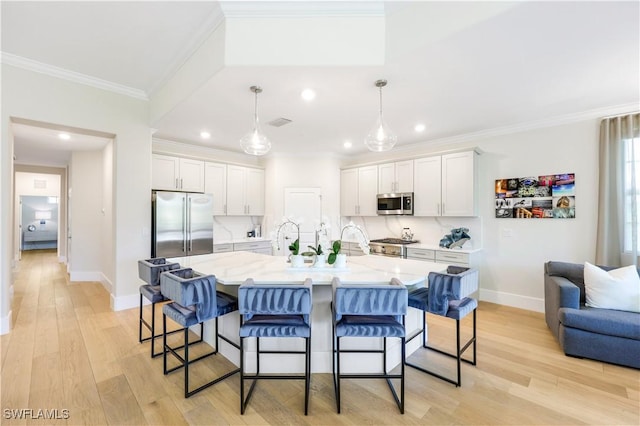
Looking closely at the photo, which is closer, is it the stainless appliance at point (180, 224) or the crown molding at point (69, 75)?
the crown molding at point (69, 75)

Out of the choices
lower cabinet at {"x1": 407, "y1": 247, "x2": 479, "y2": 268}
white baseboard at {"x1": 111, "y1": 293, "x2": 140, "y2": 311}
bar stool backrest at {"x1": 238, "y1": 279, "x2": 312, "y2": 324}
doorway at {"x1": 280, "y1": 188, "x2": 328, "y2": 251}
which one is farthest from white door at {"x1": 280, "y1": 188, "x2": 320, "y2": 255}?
bar stool backrest at {"x1": 238, "y1": 279, "x2": 312, "y2": 324}

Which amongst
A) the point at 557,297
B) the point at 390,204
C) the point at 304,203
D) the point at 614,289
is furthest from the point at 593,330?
the point at 304,203

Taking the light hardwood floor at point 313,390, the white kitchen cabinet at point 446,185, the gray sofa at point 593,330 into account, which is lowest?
the light hardwood floor at point 313,390

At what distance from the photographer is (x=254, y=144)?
3.01 m

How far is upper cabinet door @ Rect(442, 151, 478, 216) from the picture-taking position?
434 centimetres

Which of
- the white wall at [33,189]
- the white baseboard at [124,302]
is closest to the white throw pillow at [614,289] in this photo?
the white baseboard at [124,302]

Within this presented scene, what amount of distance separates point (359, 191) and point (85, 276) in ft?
18.7

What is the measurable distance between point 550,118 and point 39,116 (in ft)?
20.8

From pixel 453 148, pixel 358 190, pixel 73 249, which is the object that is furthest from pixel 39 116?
pixel 453 148

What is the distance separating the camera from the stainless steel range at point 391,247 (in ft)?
15.8

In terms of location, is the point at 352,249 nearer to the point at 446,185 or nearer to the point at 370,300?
the point at 446,185

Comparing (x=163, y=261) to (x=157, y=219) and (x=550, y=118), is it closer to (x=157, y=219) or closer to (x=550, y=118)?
(x=157, y=219)

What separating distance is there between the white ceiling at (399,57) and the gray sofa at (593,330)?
2083 mm

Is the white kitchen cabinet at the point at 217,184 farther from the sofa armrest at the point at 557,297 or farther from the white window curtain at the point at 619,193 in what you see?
the white window curtain at the point at 619,193
